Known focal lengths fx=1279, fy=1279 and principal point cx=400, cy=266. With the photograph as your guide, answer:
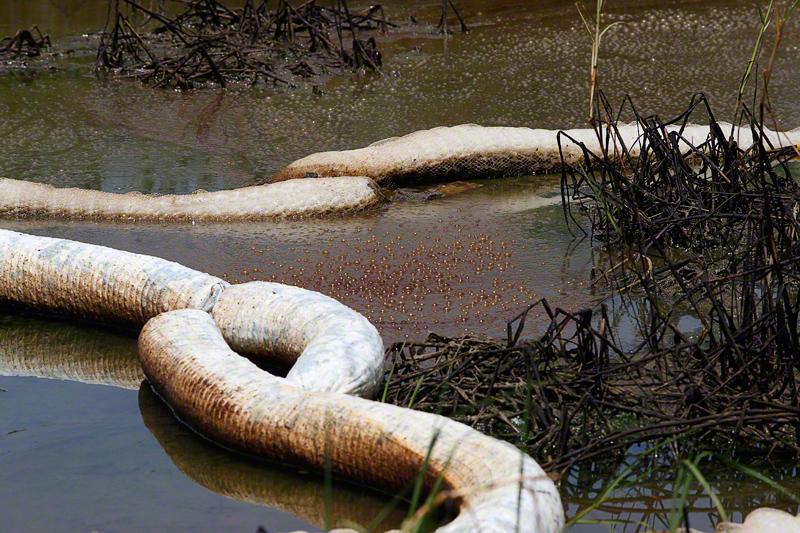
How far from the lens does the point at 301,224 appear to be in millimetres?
6066

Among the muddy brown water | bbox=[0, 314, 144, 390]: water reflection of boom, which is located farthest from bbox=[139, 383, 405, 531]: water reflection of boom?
bbox=[0, 314, 144, 390]: water reflection of boom

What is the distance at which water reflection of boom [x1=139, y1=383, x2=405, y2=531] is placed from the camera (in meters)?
3.48

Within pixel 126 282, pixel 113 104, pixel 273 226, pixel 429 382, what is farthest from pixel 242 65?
pixel 429 382

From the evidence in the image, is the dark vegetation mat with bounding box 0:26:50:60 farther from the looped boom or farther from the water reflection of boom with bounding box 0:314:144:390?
the water reflection of boom with bounding box 0:314:144:390

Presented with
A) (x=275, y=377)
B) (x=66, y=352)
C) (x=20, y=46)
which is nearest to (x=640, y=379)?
(x=275, y=377)

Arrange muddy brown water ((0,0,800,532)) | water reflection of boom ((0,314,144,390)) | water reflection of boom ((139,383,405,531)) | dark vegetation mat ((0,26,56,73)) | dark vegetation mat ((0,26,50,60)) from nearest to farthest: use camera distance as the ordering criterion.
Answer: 1. water reflection of boom ((139,383,405,531))
2. muddy brown water ((0,0,800,532))
3. water reflection of boom ((0,314,144,390))
4. dark vegetation mat ((0,26,56,73))
5. dark vegetation mat ((0,26,50,60))

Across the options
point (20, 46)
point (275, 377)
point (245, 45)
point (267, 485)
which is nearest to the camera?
point (267, 485)

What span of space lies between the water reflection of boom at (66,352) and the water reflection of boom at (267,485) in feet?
1.92

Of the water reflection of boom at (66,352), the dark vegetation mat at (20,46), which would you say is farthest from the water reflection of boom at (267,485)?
the dark vegetation mat at (20,46)

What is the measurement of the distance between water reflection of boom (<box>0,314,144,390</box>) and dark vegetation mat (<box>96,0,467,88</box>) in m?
3.99

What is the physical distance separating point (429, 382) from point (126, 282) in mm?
1430

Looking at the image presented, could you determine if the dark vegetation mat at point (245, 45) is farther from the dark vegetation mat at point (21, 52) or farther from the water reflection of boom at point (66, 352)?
the water reflection of boom at point (66, 352)

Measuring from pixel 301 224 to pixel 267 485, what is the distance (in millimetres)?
2547

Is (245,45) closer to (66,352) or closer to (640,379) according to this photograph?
(66,352)
